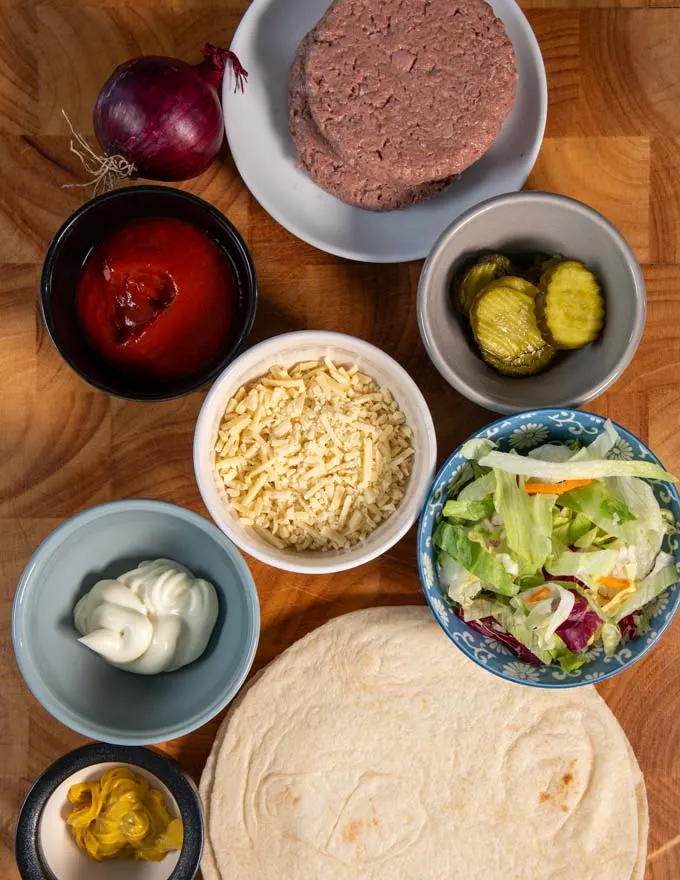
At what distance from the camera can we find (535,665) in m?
1.64

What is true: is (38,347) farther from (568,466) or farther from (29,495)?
(568,466)

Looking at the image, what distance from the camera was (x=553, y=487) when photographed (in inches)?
62.7

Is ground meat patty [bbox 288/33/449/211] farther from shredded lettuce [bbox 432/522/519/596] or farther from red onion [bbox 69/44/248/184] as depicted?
shredded lettuce [bbox 432/522/519/596]

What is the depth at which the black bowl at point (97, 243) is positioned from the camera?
157 centimetres

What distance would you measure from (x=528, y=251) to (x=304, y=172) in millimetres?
478

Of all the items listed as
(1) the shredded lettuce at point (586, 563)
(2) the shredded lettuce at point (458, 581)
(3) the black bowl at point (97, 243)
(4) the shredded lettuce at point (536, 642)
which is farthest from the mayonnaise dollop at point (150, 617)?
(1) the shredded lettuce at point (586, 563)

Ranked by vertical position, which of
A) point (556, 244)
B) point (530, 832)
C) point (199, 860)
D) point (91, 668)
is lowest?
point (530, 832)

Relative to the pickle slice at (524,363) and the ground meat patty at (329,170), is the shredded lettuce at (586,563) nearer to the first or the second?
the pickle slice at (524,363)

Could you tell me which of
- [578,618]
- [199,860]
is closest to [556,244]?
[578,618]

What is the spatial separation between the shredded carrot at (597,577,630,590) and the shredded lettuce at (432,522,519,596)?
168mm

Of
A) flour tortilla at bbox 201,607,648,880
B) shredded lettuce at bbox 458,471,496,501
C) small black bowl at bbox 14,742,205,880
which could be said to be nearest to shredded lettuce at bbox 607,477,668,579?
shredded lettuce at bbox 458,471,496,501

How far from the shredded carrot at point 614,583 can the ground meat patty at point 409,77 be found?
825 mm

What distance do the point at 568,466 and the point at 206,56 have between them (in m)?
1.05

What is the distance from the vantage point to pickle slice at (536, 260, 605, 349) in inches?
61.7
